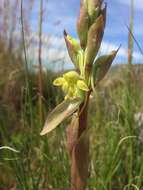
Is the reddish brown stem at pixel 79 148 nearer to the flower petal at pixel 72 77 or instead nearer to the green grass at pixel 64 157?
the flower petal at pixel 72 77

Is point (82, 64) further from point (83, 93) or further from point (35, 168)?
point (35, 168)

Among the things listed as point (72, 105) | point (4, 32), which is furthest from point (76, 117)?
point (4, 32)

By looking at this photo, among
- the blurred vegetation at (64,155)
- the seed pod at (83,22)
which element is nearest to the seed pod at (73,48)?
the seed pod at (83,22)

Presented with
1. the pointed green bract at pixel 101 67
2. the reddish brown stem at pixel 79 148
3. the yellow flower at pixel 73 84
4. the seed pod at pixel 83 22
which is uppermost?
the seed pod at pixel 83 22

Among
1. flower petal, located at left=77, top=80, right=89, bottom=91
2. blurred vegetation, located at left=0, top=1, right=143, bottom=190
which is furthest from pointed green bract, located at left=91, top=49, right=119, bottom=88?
blurred vegetation, located at left=0, top=1, right=143, bottom=190

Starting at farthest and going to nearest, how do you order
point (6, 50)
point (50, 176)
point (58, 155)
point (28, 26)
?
point (6, 50), point (28, 26), point (58, 155), point (50, 176)

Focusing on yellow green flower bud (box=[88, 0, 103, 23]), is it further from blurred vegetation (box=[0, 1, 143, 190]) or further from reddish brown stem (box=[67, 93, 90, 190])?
blurred vegetation (box=[0, 1, 143, 190])
